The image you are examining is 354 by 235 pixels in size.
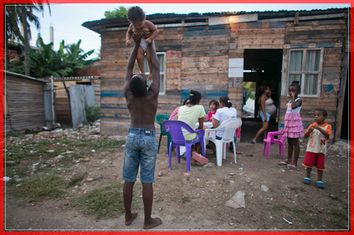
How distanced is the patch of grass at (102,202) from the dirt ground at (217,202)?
4.2 inches

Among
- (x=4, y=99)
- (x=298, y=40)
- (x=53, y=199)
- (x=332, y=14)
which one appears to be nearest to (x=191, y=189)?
(x=53, y=199)

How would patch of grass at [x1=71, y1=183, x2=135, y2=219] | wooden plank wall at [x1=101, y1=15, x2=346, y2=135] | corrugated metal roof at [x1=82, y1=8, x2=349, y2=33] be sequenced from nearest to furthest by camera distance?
patch of grass at [x1=71, y1=183, x2=135, y2=219] < corrugated metal roof at [x1=82, y1=8, x2=349, y2=33] < wooden plank wall at [x1=101, y1=15, x2=346, y2=135]

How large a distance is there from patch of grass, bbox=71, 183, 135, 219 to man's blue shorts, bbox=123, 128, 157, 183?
731mm

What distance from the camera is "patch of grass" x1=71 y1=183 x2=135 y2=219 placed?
3.10 meters

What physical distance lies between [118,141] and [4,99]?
4.91 meters

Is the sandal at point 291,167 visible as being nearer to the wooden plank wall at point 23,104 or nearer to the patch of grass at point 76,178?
the patch of grass at point 76,178

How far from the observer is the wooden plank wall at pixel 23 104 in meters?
8.94

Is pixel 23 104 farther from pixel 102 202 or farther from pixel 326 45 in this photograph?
pixel 326 45

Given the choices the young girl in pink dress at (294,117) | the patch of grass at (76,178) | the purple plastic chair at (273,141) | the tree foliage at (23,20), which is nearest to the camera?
the patch of grass at (76,178)

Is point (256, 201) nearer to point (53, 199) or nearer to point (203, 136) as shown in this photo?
point (203, 136)

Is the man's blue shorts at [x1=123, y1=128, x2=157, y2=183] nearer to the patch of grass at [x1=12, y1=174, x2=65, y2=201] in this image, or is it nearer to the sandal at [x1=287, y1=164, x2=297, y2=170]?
the patch of grass at [x1=12, y1=174, x2=65, y2=201]

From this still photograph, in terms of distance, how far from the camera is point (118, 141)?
746 centimetres

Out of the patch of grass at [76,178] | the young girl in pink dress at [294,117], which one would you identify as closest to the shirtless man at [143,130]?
the patch of grass at [76,178]

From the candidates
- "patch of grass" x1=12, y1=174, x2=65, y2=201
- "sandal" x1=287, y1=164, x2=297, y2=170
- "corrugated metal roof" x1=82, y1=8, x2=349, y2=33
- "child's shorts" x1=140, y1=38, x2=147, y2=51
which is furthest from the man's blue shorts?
"corrugated metal roof" x1=82, y1=8, x2=349, y2=33
